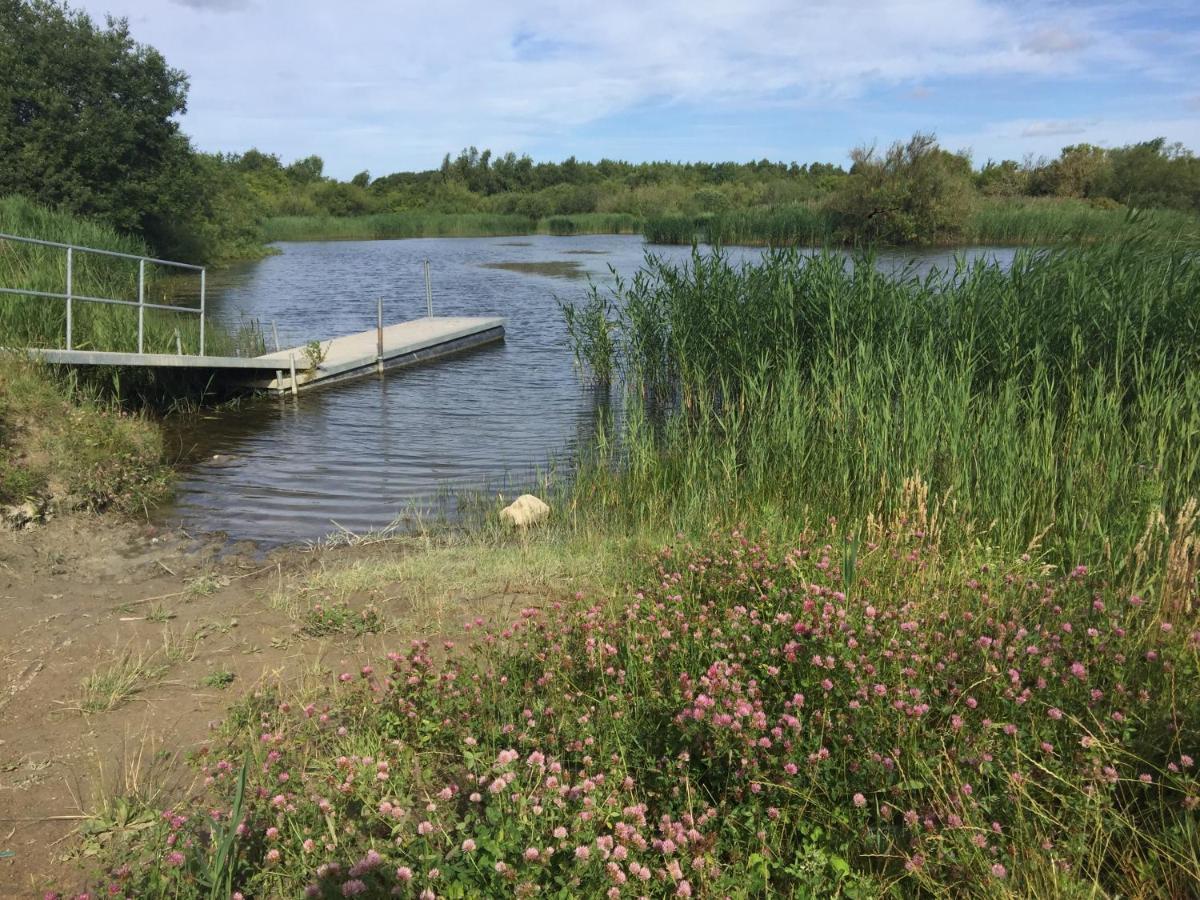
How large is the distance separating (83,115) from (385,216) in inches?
1343

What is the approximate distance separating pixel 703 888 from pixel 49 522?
19.2ft

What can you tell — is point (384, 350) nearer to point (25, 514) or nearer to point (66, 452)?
point (66, 452)

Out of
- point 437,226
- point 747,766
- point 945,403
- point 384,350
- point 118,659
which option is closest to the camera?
point 747,766

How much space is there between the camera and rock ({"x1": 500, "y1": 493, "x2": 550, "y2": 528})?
6.57 m

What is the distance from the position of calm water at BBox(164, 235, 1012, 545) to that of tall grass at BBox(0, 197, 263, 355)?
4.68ft

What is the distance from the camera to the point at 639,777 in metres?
2.69

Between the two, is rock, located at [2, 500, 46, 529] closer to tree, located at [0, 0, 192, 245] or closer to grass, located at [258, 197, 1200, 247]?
grass, located at [258, 197, 1200, 247]

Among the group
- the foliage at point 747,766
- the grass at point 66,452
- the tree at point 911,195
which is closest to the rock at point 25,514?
the grass at point 66,452

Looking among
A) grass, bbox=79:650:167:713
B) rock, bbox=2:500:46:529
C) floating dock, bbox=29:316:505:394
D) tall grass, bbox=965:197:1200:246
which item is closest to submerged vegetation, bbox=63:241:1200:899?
grass, bbox=79:650:167:713

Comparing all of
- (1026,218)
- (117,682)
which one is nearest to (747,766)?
(117,682)

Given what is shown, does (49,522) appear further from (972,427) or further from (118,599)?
(972,427)

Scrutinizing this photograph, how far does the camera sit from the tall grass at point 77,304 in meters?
9.77

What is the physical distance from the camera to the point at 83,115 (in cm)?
2320

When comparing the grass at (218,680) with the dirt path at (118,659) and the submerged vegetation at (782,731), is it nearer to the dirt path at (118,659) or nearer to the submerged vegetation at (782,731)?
the dirt path at (118,659)
